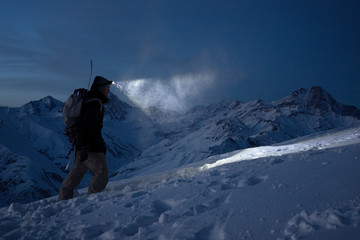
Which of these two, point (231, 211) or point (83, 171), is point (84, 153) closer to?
point (83, 171)

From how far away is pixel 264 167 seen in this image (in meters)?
5.92

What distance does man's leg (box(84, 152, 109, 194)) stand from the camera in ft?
21.0

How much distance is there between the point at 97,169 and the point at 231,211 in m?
4.05

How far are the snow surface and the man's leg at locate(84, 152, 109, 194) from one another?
0.80 metres

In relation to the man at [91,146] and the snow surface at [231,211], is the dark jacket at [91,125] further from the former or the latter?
the snow surface at [231,211]

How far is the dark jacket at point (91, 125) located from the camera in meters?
6.20

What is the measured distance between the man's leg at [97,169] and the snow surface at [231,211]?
2.63 ft

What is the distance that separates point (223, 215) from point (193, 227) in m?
0.48

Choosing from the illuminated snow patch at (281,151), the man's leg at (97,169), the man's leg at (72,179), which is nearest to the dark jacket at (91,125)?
the man's leg at (97,169)

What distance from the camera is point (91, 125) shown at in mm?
6281

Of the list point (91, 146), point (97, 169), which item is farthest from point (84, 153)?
point (97, 169)

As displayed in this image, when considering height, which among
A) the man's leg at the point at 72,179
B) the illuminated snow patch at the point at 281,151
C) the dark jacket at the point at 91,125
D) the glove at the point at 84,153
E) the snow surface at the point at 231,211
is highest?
the dark jacket at the point at 91,125

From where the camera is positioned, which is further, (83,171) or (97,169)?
(83,171)

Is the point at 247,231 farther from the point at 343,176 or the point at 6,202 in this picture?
the point at 6,202
